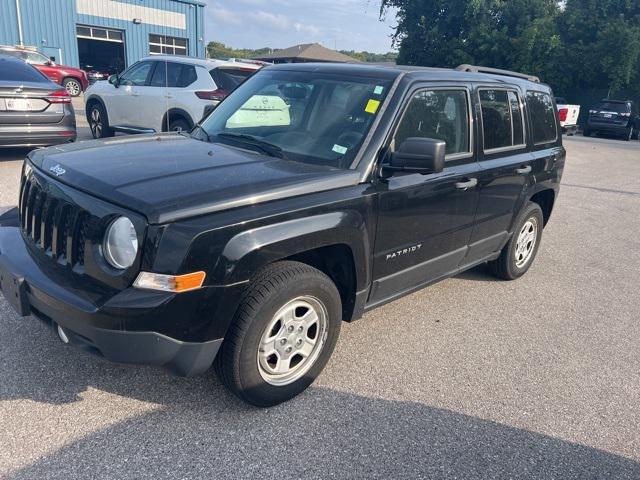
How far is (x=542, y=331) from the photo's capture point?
14.3ft

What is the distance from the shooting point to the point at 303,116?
3.71 metres

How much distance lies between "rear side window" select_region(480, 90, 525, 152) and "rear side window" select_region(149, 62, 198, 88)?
6.48 m

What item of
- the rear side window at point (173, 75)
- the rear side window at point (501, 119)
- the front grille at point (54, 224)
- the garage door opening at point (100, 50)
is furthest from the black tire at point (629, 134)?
the front grille at point (54, 224)

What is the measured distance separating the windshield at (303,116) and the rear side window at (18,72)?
222 inches

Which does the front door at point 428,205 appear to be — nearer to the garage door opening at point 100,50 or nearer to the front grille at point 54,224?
the front grille at point 54,224

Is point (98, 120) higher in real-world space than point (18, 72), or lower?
lower

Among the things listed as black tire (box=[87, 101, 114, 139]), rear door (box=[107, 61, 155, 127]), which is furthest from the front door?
black tire (box=[87, 101, 114, 139])

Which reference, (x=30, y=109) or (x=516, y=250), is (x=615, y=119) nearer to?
(x=516, y=250)

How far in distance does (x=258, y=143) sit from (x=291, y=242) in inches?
42.1

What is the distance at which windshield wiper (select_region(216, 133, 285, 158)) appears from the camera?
350 cm

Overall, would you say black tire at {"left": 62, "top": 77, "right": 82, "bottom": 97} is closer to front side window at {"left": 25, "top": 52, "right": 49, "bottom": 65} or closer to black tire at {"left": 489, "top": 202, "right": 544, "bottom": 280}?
Result: front side window at {"left": 25, "top": 52, "right": 49, "bottom": 65}

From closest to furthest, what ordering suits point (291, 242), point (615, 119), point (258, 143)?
point (291, 242) < point (258, 143) < point (615, 119)

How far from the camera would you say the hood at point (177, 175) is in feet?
8.48

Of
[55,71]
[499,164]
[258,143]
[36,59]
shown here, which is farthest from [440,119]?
[36,59]
